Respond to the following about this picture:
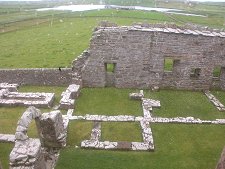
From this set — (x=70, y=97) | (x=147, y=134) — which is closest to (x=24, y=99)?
(x=70, y=97)

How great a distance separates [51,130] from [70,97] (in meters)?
5.83

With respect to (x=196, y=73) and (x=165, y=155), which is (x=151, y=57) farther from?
(x=165, y=155)

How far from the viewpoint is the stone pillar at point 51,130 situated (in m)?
13.2

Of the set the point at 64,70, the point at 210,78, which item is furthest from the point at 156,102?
the point at 64,70

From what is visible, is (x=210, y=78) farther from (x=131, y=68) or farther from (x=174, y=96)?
(x=131, y=68)

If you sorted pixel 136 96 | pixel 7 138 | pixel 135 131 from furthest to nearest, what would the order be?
1. pixel 136 96
2. pixel 135 131
3. pixel 7 138

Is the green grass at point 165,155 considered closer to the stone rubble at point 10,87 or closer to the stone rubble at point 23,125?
the stone rubble at point 23,125

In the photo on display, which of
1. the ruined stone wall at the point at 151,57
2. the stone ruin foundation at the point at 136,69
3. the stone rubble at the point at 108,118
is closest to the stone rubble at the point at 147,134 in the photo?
the stone ruin foundation at the point at 136,69

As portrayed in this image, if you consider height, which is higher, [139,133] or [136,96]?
[136,96]

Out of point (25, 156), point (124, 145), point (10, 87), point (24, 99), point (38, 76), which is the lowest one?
point (124, 145)

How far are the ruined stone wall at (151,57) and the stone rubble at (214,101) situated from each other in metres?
0.61

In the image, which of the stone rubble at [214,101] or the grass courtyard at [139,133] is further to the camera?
the stone rubble at [214,101]

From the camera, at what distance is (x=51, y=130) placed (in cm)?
1350

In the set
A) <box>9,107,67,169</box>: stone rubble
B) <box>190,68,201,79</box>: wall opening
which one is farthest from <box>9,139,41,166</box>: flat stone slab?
<box>190,68,201,79</box>: wall opening
